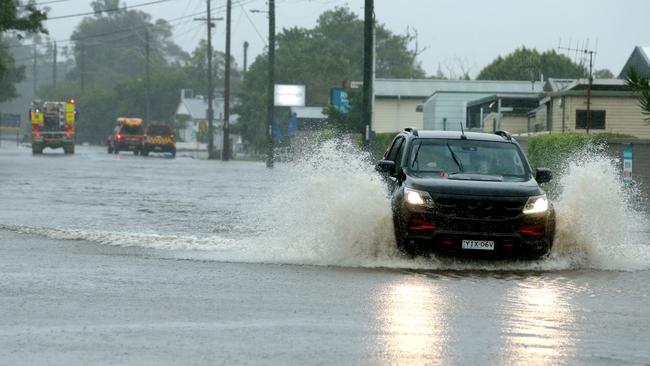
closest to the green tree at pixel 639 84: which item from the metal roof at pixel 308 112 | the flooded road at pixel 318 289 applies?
the flooded road at pixel 318 289

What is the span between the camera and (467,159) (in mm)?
16328

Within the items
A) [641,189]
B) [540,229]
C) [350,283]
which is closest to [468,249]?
[540,229]

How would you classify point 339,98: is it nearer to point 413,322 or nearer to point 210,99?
point 210,99

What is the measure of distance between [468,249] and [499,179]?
1.21 meters

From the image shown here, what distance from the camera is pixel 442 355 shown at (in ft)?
28.8

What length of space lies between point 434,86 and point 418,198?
7368 centimetres

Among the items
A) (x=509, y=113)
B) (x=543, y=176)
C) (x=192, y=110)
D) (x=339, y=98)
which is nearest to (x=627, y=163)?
(x=543, y=176)

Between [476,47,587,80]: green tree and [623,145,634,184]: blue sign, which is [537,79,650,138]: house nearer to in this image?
[623,145,634,184]: blue sign

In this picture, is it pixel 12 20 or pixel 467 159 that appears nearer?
pixel 467 159

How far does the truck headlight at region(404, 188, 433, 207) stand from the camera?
14.9m

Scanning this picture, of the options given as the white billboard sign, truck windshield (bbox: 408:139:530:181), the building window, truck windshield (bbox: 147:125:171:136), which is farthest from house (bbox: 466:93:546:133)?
the white billboard sign

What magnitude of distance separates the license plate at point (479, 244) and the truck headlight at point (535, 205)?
1.82 ft

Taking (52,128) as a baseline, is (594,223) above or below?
below

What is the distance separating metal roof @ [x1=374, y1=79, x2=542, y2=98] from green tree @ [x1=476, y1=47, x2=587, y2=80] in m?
17.6
